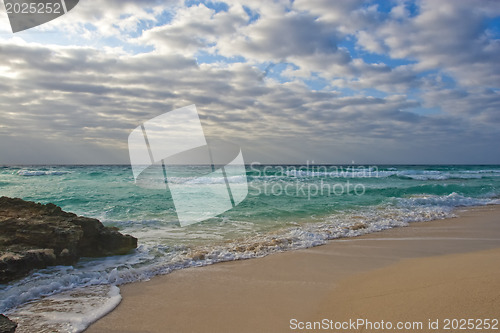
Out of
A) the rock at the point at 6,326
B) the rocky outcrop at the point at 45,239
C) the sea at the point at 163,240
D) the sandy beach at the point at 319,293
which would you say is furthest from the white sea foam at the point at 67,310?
the rocky outcrop at the point at 45,239

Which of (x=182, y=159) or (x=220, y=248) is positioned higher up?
(x=182, y=159)

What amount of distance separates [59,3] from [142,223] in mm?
5811

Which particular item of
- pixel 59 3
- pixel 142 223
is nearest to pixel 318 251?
pixel 142 223

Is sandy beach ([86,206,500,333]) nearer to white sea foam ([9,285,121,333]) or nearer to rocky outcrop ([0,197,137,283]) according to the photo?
white sea foam ([9,285,121,333])

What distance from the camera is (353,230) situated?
7.34 m

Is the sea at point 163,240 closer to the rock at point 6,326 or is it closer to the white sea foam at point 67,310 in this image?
the white sea foam at point 67,310

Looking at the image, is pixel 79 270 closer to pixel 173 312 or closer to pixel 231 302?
pixel 173 312

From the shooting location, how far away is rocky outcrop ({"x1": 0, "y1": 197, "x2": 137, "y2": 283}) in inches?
165

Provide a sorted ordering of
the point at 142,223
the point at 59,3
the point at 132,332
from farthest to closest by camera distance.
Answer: the point at 142,223
the point at 59,3
the point at 132,332

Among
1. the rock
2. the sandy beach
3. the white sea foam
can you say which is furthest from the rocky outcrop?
the rock

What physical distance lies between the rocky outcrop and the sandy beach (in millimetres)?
1646

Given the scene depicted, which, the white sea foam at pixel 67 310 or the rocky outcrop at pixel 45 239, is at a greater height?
the rocky outcrop at pixel 45 239

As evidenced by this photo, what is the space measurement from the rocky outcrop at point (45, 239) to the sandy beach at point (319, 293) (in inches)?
64.8

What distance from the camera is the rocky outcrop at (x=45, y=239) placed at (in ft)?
13.7
